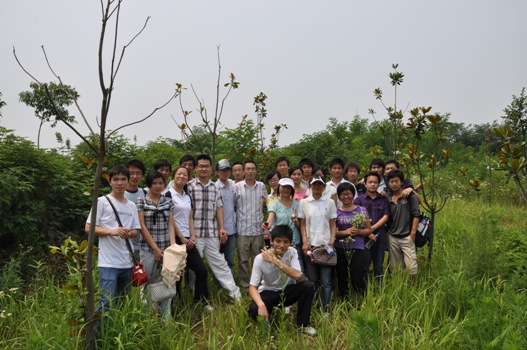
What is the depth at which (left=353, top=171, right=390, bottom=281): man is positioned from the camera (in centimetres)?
451

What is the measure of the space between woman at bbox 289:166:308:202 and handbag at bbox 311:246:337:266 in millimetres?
846

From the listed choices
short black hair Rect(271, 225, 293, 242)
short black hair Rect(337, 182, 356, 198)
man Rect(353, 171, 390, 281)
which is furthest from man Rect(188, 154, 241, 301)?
man Rect(353, 171, 390, 281)

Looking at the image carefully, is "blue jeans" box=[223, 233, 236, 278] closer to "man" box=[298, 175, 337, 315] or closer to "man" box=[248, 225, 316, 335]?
"man" box=[298, 175, 337, 315]

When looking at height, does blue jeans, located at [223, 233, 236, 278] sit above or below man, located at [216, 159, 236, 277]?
below

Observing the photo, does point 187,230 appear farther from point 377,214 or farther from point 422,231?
point 422,231

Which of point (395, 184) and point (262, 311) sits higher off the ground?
point (395, 184)

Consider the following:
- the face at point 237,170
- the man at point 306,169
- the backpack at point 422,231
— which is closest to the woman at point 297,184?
the man at point 306,169

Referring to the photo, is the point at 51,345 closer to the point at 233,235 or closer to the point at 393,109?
the point at 233,235

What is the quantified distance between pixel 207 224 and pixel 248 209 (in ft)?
1.95

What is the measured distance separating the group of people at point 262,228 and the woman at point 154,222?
10 mm

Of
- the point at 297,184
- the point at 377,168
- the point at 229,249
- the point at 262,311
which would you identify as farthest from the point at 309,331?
the point at 377,168

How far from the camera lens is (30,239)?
524cm

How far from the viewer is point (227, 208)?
488 centimetres

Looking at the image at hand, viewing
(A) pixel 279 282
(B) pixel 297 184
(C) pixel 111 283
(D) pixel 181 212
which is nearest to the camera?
(C) pixel 111 283
